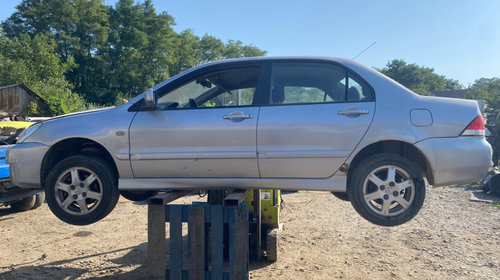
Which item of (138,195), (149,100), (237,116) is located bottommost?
(138,195)

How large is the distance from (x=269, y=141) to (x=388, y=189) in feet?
3.79

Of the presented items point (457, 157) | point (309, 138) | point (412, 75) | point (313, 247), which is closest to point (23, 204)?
point (313, 247)

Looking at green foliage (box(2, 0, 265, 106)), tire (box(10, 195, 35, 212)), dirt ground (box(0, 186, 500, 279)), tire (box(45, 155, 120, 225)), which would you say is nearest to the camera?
tire (box(45, 155, 120, 225))

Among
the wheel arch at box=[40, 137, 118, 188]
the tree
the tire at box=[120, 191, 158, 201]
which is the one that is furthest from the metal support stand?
the tree

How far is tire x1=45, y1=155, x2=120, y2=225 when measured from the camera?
11.9 feet

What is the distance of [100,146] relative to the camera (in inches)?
150

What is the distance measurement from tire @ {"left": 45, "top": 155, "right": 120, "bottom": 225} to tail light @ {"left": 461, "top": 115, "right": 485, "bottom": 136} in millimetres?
3313

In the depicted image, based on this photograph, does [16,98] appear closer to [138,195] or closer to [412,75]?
[138,195]

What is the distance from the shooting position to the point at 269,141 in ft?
11.1

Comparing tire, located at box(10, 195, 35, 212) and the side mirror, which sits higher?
the side mirror

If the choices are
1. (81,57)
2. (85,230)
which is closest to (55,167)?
(85,230)

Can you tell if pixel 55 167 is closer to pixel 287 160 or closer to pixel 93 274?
pixel 287 160

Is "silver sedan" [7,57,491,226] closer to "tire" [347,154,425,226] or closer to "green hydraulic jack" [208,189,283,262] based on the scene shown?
"tire" [347,154,425,226]

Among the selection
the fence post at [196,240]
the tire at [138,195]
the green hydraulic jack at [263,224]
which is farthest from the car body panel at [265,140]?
the green hydraulic jack at [263,224]
